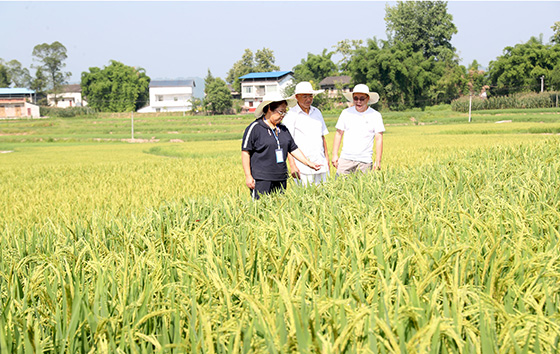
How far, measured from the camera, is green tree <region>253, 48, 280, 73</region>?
95.1 metres

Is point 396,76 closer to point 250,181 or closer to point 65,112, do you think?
point 65,112

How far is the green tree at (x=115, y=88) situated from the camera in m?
79.8

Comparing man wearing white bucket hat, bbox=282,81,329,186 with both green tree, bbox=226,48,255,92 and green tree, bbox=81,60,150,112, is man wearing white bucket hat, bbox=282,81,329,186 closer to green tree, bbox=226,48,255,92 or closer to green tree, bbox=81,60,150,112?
green tree, bbox=81,60,150,112

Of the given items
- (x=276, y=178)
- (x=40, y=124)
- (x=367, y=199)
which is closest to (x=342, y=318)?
(x=367, y=199)

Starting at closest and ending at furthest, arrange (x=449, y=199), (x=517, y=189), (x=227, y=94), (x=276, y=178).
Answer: (x=449, y=199), (x=517, y=189), (x=276, y=178), (x=227, y=94)

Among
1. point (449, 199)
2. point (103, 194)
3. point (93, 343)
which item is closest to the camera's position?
point (93, 343)

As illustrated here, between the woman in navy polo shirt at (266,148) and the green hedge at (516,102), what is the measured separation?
49.3 metres

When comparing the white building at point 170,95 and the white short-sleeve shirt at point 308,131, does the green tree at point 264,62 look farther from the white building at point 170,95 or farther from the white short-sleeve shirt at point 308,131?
the white short-sleeve shirt at point 308,131

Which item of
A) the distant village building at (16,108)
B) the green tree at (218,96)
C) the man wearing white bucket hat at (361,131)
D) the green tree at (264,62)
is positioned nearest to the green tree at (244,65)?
the green tree at (264,62)

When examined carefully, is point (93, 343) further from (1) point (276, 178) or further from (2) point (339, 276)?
(1) point (276, 178)

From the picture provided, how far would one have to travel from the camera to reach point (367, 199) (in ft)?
11.4

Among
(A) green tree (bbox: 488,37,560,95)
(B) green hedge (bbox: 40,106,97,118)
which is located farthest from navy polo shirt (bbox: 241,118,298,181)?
(B) green hedge (bbox: 40,106,97,118)

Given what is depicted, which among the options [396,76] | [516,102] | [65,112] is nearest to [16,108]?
[65,112]

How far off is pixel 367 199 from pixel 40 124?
185 feet
